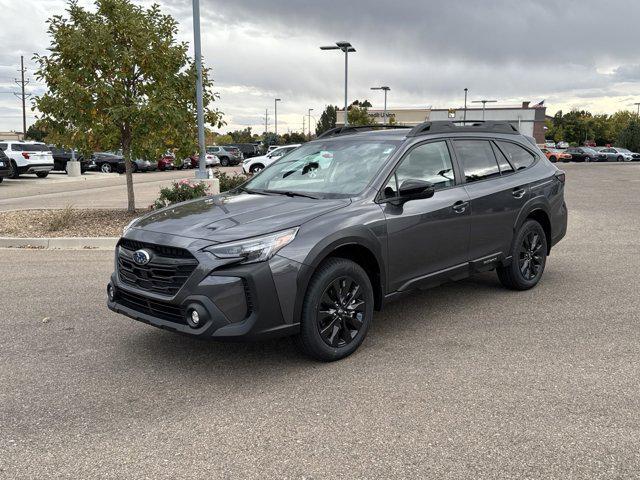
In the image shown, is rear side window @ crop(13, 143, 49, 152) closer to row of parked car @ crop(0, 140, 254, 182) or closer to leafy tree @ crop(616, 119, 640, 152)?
row of parked car @ crop(0, 140, 254, 182)

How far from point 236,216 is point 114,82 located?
8085 millimetres

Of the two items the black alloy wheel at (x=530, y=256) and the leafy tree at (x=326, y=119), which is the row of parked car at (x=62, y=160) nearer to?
the black alloy wheel at (x=530, y=256)

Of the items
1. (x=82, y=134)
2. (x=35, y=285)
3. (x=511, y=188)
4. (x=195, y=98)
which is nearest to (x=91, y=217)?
(x=82, y=134)

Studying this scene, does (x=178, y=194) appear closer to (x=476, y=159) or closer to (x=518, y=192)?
(x=476, y=159)

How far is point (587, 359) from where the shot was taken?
4.37 meters

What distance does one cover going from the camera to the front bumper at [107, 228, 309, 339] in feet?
12.3

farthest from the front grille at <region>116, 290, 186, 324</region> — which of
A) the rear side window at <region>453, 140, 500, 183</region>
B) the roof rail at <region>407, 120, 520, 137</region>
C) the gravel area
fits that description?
the gravel area

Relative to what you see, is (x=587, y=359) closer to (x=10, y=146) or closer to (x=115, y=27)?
(x=115, y=27)

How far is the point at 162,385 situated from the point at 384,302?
180cm

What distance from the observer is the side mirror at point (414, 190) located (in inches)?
180

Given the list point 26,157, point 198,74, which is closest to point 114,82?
point 198,74

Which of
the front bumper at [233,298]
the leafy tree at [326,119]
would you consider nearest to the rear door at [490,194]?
the front bumper at [233,298]

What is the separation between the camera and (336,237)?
4.16 metres

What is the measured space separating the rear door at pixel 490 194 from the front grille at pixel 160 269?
2772 mm
